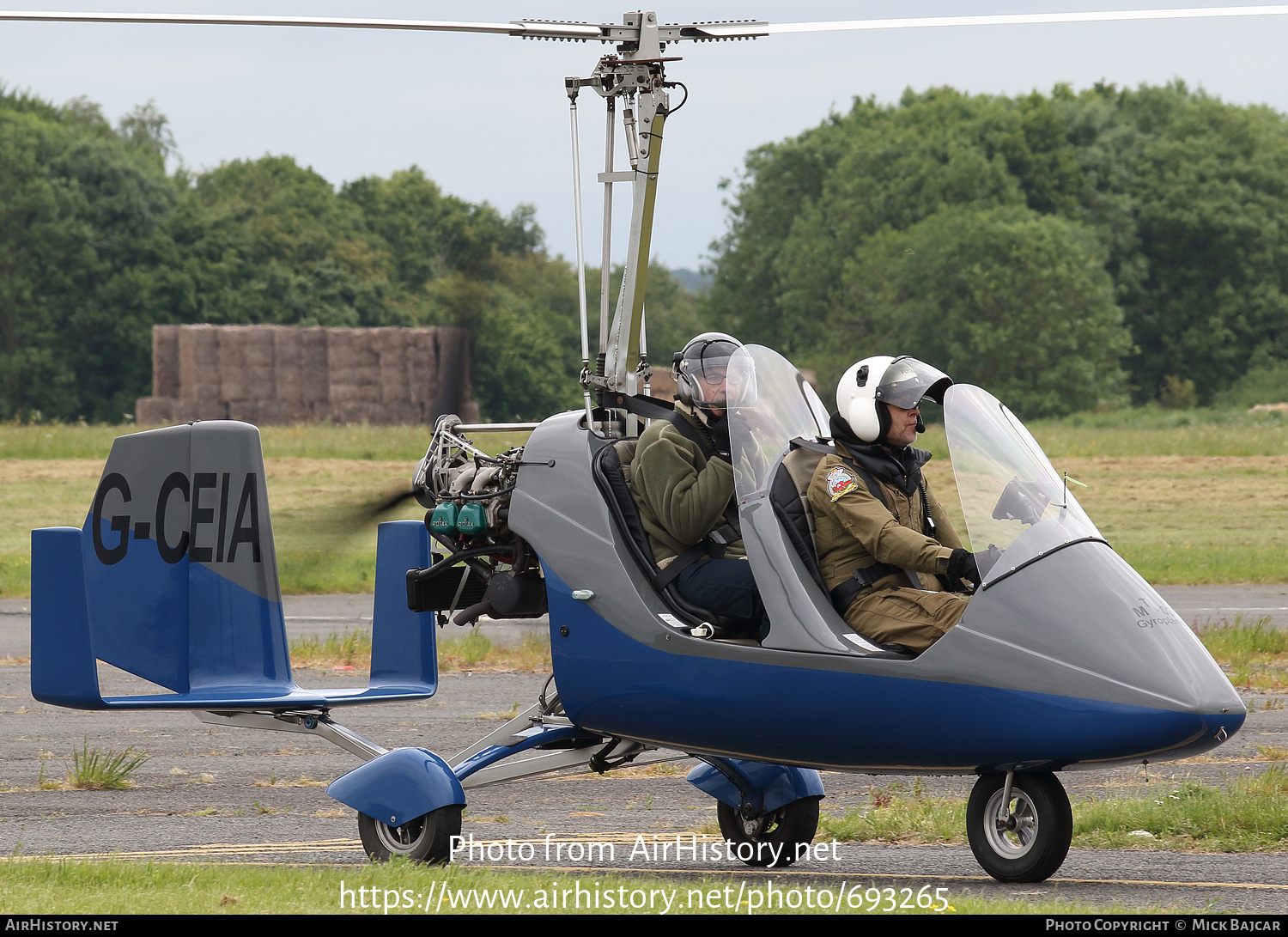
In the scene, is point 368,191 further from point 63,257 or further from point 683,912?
point 683,912

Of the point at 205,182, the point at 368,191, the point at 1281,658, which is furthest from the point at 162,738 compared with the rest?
the point at 205,182

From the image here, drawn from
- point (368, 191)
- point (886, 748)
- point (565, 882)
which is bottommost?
point (565, 882)

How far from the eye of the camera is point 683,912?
5.24m

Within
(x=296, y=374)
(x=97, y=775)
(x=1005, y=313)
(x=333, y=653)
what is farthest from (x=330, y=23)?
(x=1005, y=313)

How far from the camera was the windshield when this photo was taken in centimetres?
578

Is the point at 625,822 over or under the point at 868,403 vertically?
under

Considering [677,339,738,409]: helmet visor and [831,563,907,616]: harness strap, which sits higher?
[677,339,738,409]: helmet visor

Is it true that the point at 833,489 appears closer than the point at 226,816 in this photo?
Yes

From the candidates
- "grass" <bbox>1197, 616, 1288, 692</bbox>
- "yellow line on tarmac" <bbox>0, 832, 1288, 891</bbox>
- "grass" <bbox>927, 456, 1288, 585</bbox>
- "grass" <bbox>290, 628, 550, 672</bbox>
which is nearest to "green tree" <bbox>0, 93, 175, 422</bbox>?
"grass" <bbox>927, 456, 1288, 585</bbox>

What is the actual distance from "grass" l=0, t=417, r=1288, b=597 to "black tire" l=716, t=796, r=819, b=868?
9500 mm

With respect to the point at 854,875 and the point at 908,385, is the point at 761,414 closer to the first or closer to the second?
the point at 908,385

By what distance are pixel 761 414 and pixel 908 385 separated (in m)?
0.65

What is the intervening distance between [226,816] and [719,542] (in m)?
3.32

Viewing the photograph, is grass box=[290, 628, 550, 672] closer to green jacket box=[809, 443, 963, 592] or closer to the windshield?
green jacket box=[809, 443, 963, 592]
